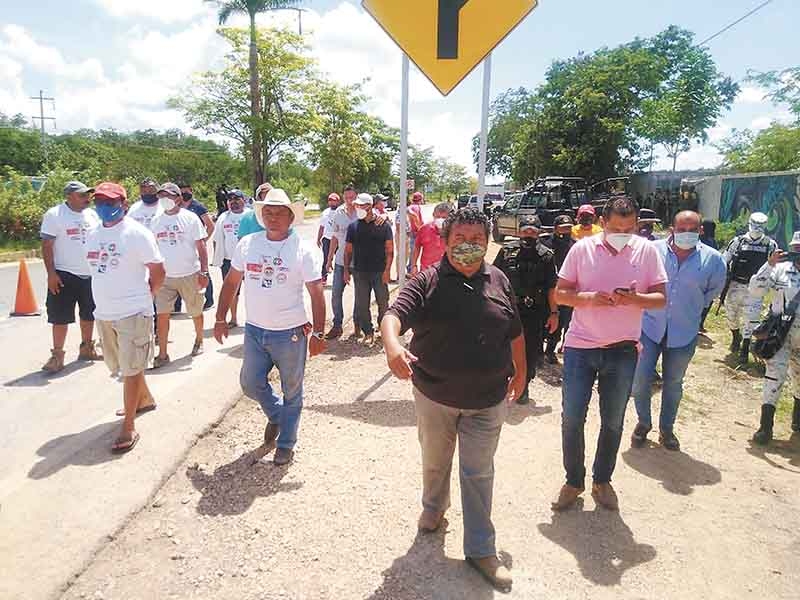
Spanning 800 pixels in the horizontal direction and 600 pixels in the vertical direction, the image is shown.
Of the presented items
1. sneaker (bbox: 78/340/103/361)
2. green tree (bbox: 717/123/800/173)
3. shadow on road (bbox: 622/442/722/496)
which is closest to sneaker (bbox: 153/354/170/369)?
sneaker (bbox: 78/340/103/361)

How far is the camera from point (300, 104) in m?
27.9

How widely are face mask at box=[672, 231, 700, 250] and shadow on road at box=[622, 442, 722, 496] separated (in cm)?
158

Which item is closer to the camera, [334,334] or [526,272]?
[526,272]

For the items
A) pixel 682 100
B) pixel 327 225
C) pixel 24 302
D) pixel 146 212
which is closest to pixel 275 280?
pixel 146 212

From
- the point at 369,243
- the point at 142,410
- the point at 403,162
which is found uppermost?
the point at 403,162

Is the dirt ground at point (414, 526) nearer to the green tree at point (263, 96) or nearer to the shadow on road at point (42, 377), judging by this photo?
the shadow on road at point (42, 377)

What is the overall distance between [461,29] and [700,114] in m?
28.8

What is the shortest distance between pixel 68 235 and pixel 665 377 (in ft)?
18.7

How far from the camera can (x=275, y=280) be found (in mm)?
3615

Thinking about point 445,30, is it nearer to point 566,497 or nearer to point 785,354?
point 566,497

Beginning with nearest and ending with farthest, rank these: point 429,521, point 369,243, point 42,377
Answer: point 429,521
point 42,377
point 369,243

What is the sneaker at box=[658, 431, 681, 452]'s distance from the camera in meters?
4.28

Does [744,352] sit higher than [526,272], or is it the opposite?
[526,272]

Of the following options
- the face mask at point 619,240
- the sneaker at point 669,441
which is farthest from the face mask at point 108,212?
the sneaker at point 669,441
